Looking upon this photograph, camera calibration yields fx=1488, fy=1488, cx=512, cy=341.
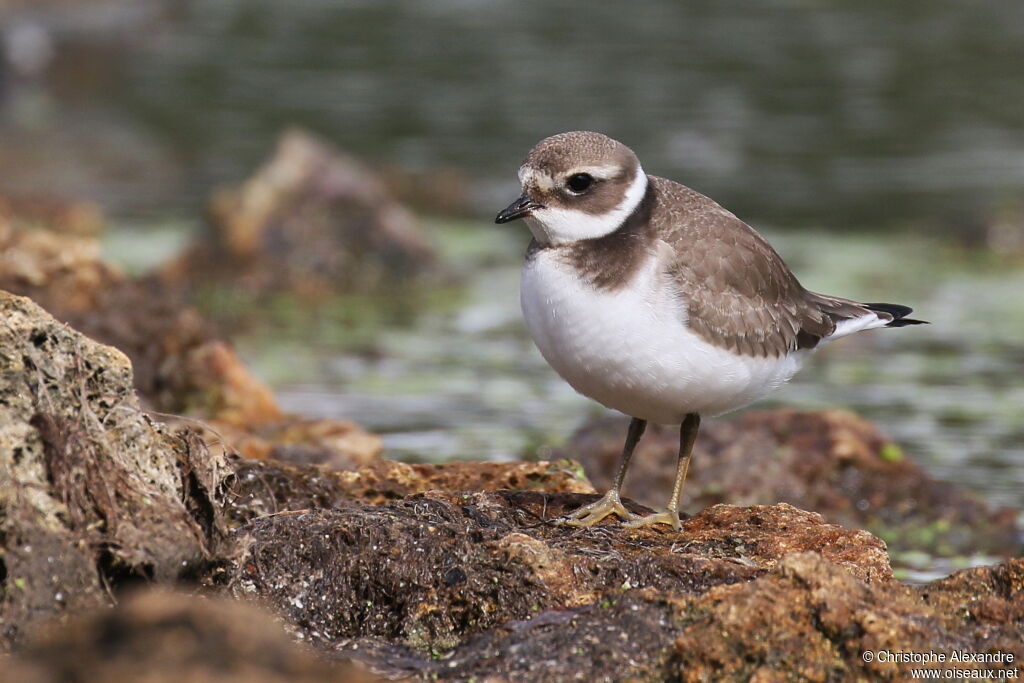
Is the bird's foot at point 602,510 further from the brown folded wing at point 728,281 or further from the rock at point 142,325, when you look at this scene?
the rock at point 142,325

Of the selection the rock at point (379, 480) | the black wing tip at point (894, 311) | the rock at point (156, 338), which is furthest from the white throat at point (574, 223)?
the rock at point (156, 338)

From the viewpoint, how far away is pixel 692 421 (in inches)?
252

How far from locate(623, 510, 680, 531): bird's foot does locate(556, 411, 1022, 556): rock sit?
2.89 m

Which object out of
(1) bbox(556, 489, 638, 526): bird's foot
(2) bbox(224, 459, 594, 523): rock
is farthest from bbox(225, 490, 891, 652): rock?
Answer: (2) bbox(224, 459, 594, 523): rock

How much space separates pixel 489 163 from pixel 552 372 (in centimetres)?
810

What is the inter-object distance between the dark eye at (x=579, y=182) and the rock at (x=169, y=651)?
3.05m

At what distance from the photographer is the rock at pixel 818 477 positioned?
875 centimetres

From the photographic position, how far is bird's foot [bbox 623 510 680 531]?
5.88m

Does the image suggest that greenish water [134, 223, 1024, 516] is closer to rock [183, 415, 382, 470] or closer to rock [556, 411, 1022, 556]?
rock [556, 411, 1022, 556]

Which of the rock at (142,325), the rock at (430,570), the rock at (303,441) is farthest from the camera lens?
the rock at (142,325)

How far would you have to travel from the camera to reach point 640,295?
5.84 metres

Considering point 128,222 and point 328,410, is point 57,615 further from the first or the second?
point 128,222

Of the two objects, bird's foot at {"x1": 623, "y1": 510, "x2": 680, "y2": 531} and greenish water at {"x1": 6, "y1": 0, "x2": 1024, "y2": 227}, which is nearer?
bird's foot at {"x1": 623, "y1": 510, "x2": 680, "y2": 531}

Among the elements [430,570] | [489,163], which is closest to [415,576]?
[430,570]
